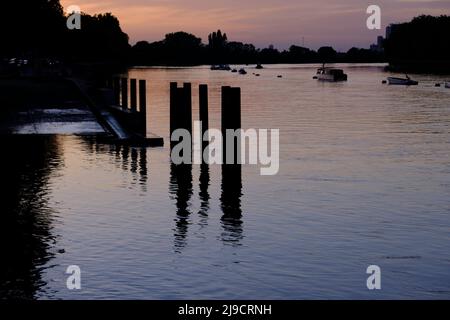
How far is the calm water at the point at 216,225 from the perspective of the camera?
587 inches

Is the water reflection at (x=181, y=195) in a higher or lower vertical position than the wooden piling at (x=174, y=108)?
lower

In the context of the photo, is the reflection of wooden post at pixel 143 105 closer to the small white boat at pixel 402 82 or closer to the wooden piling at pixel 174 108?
the wooden piling at pixel 174 108

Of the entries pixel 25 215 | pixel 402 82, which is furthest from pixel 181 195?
pixel 402 82

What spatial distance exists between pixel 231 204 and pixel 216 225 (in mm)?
2975

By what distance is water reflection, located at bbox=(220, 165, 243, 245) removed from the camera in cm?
1916

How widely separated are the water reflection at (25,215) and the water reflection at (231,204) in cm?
365

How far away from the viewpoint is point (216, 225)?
20.3m

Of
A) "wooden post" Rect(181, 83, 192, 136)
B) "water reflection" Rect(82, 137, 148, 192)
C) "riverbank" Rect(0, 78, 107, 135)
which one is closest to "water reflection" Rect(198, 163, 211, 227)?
"water reflection" Rect(82, 137, 148, 192)

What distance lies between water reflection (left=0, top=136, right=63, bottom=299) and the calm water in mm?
37

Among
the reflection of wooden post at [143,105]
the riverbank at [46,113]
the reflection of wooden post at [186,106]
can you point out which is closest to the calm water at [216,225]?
the reflection of wooden post at [186,106]

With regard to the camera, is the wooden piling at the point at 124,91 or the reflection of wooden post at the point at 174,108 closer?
the reflection of wooden post at the point at 174,108

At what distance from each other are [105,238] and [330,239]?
179 inches

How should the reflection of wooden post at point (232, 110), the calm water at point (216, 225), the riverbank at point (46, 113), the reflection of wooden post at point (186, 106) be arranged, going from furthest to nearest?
the riverbank at point (46, 113)
the reflection of wooden post at point (186, 106)
the reflection of wooden post at point (232, 110)
the calm water at point (216, 225)
